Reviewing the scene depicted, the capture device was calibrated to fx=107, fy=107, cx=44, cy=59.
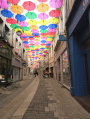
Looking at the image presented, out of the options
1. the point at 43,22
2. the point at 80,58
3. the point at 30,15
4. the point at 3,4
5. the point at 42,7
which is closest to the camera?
the point at 80,58

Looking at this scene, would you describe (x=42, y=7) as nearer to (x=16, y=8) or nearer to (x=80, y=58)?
(x=16, y=8)

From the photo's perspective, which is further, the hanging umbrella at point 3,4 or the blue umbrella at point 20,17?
the blue umbrella at point 20,17

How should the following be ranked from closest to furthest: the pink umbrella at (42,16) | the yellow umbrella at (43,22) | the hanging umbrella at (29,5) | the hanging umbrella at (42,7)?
the hanging umbrella at (29,5) < the hanging umbrella at (42,7) < the pink umbrella at (42,16) < the yellow umbrella at (43,22)

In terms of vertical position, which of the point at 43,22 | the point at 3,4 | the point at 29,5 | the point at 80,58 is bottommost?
the point at 80,58

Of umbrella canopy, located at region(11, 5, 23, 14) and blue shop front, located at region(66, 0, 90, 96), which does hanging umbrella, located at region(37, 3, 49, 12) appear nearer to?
umbrella canopy, located at region(11, 5, 23, 14)

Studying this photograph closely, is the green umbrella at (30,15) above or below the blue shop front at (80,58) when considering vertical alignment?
above

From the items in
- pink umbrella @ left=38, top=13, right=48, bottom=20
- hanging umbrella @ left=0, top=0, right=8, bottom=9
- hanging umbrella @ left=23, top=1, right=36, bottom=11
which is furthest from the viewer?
pink umbrella @ left=38, top=13, right=48, bottom=20

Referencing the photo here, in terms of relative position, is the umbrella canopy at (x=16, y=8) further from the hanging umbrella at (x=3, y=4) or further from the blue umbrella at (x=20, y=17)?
the blue umbrella at (x=20, y=17)

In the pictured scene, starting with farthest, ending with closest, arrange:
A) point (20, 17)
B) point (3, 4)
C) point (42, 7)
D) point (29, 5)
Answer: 1. point (20, 17)
2. point (3, 4)
3. point (42, 7)
4. point (29, 5)

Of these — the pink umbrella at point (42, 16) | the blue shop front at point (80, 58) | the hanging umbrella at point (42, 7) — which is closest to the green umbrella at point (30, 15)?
the pink umbrella at point (42, 16)

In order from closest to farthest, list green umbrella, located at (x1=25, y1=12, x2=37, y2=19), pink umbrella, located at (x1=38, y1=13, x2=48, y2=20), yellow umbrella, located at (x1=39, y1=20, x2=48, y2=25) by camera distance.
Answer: green umbrella, located at (x1=25, y1=12, x2=37, y2=19)
pink umbrella, located at (x1=38, y1=13, x2=48, y2=20)
yellow umbrella, located at (x1=39, y1=20, x2=48, y2=25)

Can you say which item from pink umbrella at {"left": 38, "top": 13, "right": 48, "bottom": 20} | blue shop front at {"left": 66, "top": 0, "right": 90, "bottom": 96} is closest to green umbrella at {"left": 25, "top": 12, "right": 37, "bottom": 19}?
pink umbrella at {"left": 38, "top": 13, "right": 48, "bottom": 20}

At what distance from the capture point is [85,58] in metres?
6.23

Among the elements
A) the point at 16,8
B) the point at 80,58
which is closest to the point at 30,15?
the point at 16,8
